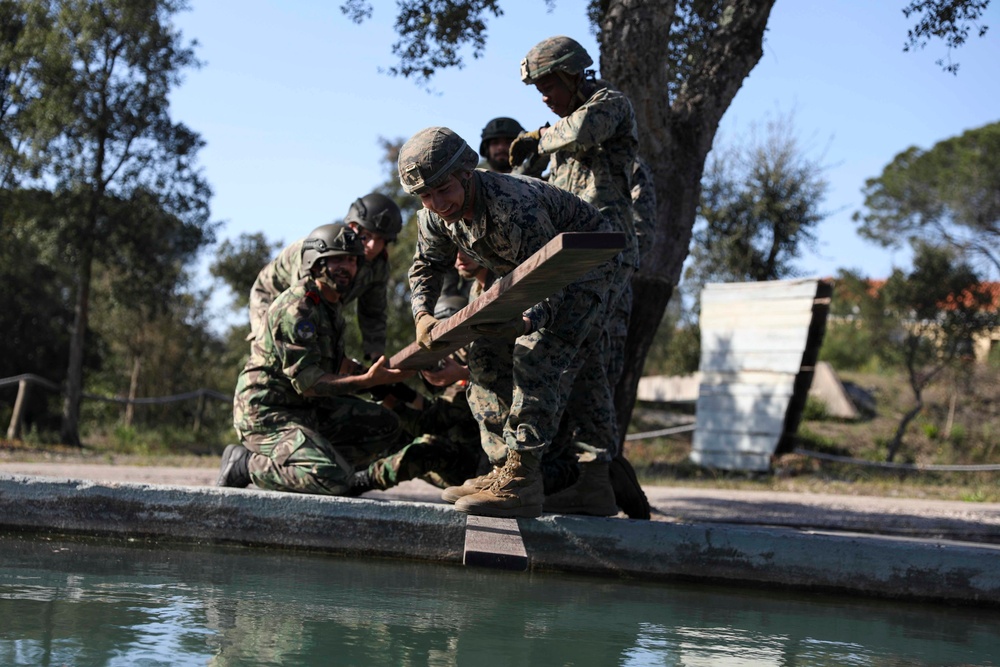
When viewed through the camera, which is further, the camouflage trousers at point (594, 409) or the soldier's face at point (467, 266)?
the soldier's face at point (467, 266)

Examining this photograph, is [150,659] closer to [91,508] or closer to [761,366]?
[91,508]

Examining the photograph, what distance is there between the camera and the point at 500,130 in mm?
6645

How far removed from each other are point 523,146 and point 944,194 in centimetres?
3555

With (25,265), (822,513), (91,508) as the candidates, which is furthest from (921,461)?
(25,265)

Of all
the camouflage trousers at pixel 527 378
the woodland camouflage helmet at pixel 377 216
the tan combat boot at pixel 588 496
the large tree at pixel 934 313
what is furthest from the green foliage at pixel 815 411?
the camouflage trousers at pixel 527 378

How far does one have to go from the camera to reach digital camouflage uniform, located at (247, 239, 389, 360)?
611 cm

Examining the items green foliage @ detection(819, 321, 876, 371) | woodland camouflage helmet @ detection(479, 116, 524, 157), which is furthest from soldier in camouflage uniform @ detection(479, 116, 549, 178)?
green foliage @ detection(819, 321, 876, 371)

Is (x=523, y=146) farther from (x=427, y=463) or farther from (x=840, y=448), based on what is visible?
(x=840, y=448)

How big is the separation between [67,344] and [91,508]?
69.9 ft

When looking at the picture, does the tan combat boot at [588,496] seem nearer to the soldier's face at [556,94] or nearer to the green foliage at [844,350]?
the soldier's face at [556,94]

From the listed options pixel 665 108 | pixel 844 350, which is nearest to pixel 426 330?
pixel 665 108

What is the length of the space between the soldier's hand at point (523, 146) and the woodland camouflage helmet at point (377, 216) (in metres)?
0.88

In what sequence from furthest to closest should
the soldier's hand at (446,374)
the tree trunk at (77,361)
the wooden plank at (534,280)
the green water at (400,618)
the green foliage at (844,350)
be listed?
the green foliage at (844,350) → the tree trunk at (77,361) → the soldier's hand at (446,374) → the wooden plank at (534,280) → the green water at (400,618)

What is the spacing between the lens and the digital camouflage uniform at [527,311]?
4008mm
